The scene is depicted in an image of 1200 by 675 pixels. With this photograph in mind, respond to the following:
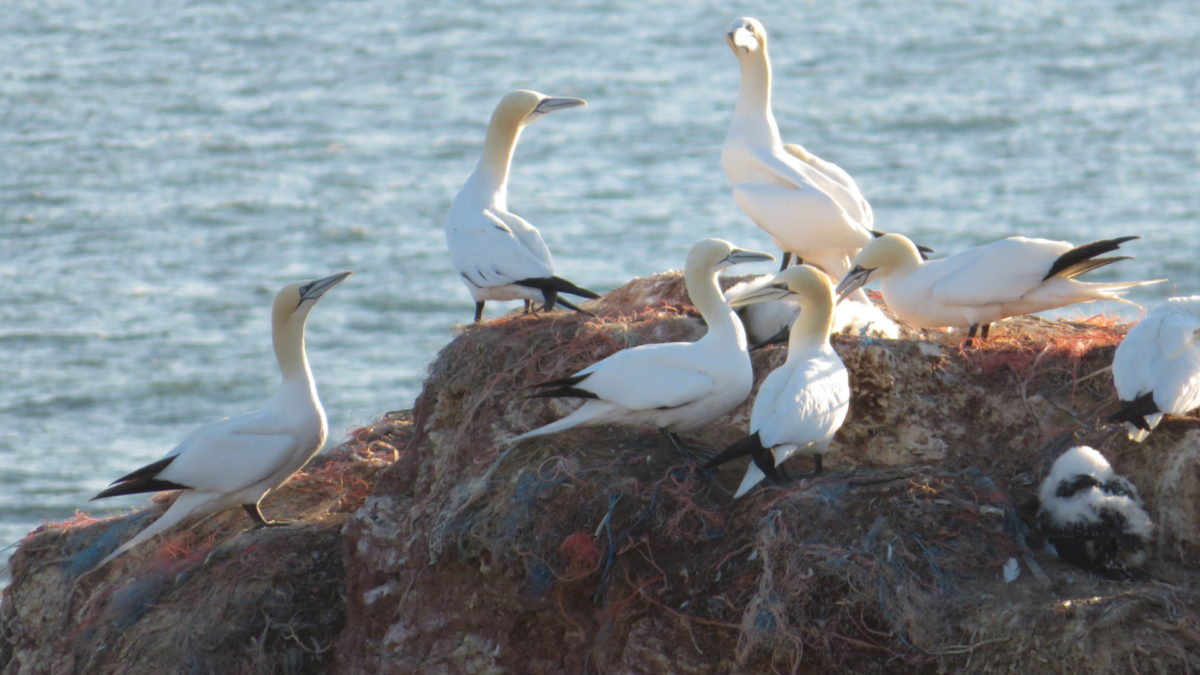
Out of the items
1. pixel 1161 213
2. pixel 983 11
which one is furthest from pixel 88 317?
pixel 983 11

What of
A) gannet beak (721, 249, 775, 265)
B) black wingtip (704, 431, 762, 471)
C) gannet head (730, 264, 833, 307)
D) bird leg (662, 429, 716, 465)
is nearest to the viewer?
black wingtip (704, 431, 762, 471)

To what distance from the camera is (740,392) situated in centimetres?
766

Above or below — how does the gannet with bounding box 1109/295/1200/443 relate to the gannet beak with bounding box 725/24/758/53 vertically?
below

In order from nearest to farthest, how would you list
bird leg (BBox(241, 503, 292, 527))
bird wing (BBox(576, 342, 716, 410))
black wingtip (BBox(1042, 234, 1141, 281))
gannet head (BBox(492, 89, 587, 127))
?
bird wing (BBox(576, 342, 716, 410)), black wingtip (BBox(1042, 234, 1141, 281)), bird leg (BBox(241, 503, 292, 527)), gannet head (BBox(492, 89, 587, 127))

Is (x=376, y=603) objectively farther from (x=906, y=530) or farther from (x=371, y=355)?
(x=371, y=355)

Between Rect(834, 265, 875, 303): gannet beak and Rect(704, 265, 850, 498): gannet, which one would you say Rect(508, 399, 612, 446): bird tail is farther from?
Rect(834, 265, 875, 303): gannet beak

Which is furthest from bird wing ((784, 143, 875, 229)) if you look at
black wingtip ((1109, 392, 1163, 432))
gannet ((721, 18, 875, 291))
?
black wingtip ((1109, 392, 1163, 432))

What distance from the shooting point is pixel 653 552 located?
714 cm

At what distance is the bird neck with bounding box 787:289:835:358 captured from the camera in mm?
7680

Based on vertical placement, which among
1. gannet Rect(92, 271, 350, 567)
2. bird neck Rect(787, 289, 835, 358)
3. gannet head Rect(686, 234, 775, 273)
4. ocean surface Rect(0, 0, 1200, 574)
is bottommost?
ocean surface Rect(0, 0, 1200, 574)

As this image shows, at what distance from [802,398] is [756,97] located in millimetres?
3041

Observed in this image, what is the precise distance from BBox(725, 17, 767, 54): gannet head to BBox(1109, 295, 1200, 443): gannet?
316 centimetres

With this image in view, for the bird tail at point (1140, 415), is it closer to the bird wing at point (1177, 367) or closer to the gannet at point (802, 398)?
the bird wing at point (1177, 367)

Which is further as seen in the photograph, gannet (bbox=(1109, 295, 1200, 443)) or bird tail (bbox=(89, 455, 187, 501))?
bird tail (bbox=(89, 455, 187, 501))
